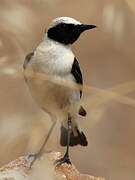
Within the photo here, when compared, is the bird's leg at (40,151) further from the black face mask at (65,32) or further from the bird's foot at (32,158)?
the black face mask at (65,32)

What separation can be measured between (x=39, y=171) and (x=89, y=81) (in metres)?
1.99

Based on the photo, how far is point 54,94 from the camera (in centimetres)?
473

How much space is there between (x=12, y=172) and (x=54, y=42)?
723 mm

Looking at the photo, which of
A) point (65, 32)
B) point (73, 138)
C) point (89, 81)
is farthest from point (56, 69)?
point (89, 81)

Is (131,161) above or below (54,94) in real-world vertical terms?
below

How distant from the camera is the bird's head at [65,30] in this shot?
15.6 ft

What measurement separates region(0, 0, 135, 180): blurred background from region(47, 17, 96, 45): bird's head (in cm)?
14

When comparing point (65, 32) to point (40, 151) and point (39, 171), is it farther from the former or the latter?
point (39, 171)

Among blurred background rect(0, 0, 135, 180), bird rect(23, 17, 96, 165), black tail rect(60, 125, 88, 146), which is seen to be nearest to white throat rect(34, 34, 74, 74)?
bird rect(23, 17, 96, 165)

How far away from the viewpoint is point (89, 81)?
645 cm

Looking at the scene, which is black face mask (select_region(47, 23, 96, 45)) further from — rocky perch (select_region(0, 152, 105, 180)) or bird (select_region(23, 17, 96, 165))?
rocky perch (select_region(0, 152, 105, 180))

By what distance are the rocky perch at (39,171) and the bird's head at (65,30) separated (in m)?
0.55

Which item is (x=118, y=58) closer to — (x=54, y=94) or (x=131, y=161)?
(x=131, y=161)

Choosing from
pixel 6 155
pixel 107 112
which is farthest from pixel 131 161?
pixel 6 155
